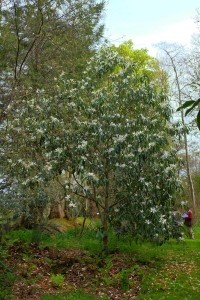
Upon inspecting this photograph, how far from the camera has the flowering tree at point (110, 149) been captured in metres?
8.36

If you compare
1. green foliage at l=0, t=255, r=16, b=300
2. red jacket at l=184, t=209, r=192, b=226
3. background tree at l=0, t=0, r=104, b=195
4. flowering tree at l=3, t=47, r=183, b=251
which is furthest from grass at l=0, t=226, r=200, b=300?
background tree at l=0, t=0, r=104, b=195

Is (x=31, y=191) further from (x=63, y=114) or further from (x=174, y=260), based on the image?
(x=174, y=260)

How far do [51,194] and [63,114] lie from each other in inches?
104

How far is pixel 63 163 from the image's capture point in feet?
28.5

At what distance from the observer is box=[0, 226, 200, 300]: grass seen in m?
7.50

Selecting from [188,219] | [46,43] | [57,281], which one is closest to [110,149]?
[57,281]

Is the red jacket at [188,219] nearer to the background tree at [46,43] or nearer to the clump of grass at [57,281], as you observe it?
the background tree at [46,43]

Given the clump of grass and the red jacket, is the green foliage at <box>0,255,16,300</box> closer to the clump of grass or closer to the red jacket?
the clump of grass

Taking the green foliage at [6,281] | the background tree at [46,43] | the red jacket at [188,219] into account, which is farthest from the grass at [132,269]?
the background tree at [46,43]

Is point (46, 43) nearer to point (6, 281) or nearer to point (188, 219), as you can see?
point (6, 281)

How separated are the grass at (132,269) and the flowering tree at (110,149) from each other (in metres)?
0.73

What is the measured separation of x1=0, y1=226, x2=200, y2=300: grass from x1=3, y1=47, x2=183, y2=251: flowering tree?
28.6 inches

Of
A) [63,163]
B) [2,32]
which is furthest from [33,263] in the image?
[2,32]

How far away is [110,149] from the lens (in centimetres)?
838
